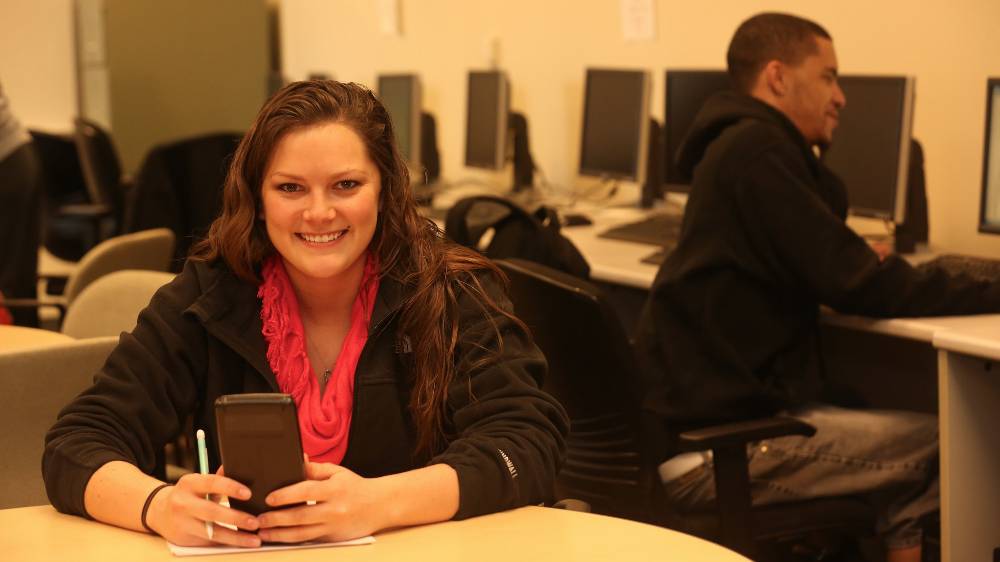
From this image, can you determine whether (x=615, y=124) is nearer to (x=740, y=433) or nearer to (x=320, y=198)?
(x=740, y=433)

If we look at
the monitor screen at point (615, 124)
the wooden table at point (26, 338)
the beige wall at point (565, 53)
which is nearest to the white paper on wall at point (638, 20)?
the beige wall at point (565, 53)

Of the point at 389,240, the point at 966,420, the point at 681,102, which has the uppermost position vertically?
the point at 681,102

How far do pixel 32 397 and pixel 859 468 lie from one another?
1.57 m

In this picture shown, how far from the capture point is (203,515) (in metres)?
1.37

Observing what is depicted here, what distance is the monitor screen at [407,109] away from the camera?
5250mm

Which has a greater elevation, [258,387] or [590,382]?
[258,387]

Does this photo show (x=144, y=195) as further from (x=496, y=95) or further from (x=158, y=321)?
(x=158, y=321)

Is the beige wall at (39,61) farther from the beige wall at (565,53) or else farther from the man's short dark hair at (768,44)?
the man's short dark hair at (768,44)

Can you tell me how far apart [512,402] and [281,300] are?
1.19ft

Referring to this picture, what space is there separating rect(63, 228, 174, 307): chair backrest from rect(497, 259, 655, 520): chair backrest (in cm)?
135

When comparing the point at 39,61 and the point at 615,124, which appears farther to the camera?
the point at 39,61

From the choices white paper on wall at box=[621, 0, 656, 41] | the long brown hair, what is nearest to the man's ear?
the long brown hair

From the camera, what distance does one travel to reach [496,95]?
482cm

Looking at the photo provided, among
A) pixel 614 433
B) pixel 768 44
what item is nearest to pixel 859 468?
pixel 614 433
